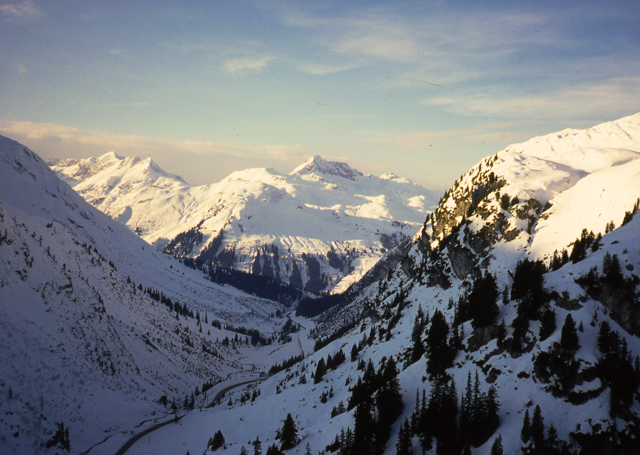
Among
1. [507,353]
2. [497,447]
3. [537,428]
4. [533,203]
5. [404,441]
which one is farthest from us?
[533,203]

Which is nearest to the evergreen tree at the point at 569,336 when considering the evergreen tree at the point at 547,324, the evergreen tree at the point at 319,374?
the evergreen tree at the point at 547,324

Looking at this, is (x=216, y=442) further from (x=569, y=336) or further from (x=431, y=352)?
(x=569, y=336)

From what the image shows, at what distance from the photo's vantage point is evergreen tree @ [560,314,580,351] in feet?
192

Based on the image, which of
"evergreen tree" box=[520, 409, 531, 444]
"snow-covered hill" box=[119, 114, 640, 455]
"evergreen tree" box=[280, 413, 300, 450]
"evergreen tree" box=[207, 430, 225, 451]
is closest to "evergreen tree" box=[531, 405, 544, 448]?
"snow-covered hill" box=[119, 114, 640, 455]

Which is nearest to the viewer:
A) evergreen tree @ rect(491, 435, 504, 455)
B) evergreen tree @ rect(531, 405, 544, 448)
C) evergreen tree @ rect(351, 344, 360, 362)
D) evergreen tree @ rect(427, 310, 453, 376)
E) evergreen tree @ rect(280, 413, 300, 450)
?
evergreen tree @ rect(531, 405, 544, 448)

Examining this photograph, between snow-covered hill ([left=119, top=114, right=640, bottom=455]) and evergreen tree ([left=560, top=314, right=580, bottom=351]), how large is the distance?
0.47ft

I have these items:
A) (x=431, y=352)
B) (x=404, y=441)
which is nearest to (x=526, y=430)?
(x=404, y=441)

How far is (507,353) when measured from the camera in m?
68.4

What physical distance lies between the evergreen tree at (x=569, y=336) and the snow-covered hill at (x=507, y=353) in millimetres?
142

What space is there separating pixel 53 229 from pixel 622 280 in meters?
215

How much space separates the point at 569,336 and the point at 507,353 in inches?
460

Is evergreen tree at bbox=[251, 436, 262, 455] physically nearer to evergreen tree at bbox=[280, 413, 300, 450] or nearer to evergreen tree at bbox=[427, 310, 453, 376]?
evergreen tree at bbox=[280, 413, 300, 450]

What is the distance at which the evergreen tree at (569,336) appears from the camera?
192ft

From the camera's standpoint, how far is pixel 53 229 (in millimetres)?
194875
